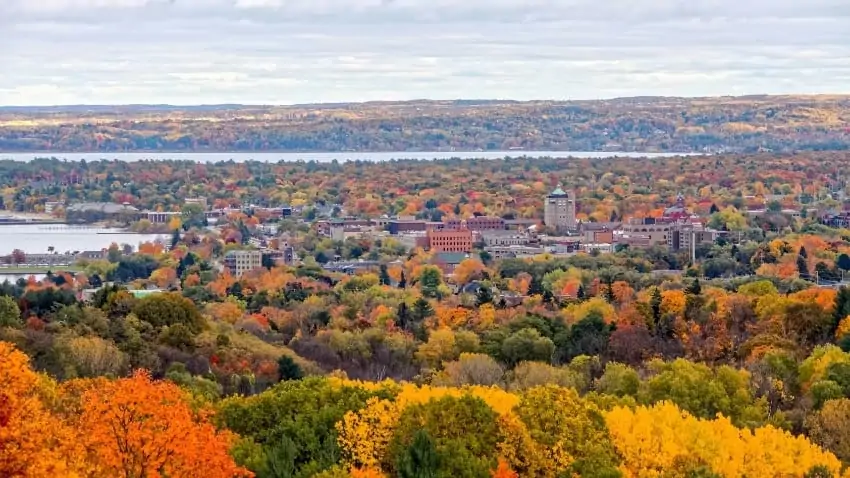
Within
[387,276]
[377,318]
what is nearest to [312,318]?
[377,318]

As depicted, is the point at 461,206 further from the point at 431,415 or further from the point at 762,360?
the point at 431,415

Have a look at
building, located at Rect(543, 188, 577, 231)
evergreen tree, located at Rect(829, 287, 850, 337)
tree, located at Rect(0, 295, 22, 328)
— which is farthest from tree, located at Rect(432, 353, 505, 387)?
building, located at Rect(543, 188, 577, 231)

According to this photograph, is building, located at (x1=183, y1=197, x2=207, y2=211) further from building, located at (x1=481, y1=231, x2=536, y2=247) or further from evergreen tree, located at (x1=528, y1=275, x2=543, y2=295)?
evergreen tree, located at (x1=528, y1=275, x2=543, y2=295)

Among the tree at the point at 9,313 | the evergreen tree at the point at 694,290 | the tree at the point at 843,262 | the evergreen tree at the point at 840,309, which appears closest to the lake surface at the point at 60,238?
the tree at the point at 843,262

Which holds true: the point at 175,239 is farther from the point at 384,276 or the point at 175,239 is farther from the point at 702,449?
the point at 702,449

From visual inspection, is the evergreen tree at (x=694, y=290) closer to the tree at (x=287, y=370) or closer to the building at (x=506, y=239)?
the tree at (x=287, y=370)
